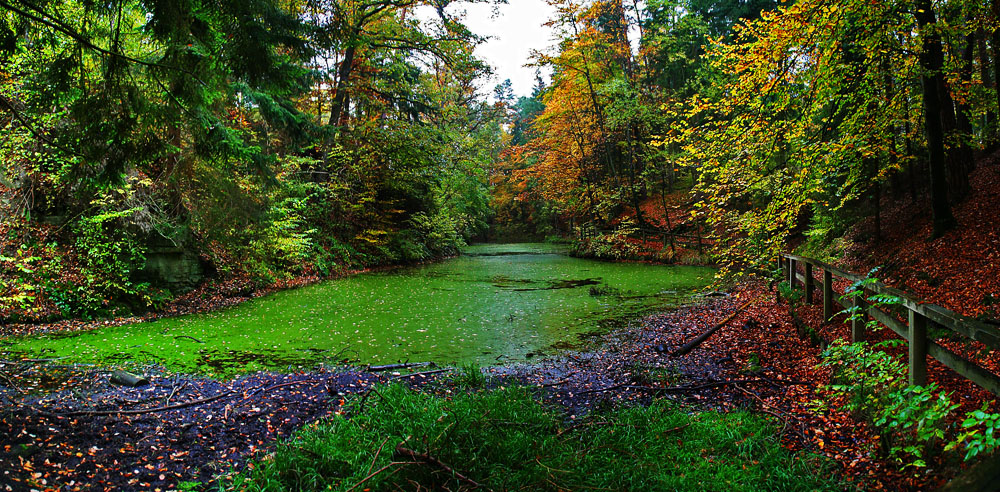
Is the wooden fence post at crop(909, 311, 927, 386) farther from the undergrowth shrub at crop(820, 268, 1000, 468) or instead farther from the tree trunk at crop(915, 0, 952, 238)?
the tree trunk at crop(915, 0, 952, 238)

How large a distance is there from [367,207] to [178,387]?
44.8ft

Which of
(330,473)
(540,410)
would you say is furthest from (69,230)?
(540,410)

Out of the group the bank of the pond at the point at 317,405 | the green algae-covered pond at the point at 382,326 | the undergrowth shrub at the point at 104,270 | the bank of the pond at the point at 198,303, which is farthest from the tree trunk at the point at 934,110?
the undergrowth shrub at the point at 104,270

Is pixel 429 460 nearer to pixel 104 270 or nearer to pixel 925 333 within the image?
pixel 925 333

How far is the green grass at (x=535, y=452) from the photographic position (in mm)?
3064

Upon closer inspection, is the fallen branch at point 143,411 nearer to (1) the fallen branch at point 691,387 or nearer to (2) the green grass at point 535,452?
(2) the green grass at point 535,452

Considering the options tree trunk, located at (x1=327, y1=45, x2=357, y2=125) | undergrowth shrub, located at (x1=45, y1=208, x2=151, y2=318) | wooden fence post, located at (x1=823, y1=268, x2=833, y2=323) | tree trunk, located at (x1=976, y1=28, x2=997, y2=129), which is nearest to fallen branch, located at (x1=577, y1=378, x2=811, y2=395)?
wooden fence post, located at (x1=823, y1=268, x2=833, y2=323)

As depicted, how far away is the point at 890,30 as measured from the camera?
18.4 ft

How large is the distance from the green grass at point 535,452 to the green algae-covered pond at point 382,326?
252cm

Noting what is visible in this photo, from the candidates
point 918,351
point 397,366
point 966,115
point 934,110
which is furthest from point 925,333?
point 966,115

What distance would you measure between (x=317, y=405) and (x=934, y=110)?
8.97 meters

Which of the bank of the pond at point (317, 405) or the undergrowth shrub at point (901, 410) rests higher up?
the undergrowth shrub at point (901, 410)

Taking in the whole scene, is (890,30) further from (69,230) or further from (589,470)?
(69,230)

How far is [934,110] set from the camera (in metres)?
6.73
